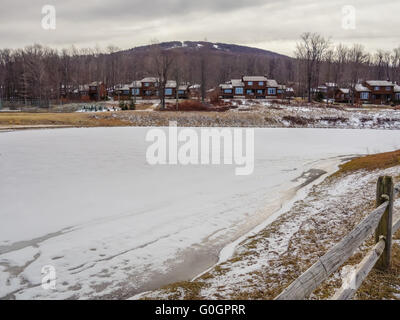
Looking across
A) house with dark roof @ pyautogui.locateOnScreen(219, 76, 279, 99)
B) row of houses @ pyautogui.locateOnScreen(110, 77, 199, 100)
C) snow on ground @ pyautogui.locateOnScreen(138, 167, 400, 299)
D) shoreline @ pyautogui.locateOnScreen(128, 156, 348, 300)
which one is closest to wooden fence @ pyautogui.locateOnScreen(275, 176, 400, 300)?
snow on ground @ pyautogui.locateOnScreen(138, 167, 400, 299)

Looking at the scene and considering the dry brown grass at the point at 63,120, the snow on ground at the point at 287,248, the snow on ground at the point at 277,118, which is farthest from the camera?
the snow on ground at the point at 277,118

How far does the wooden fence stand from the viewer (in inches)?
134

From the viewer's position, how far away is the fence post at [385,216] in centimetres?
532

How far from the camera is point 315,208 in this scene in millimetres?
11281

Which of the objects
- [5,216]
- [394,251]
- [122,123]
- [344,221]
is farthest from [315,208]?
[122,123]

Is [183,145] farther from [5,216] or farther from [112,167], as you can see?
[5,216]

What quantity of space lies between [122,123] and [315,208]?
1352 inches

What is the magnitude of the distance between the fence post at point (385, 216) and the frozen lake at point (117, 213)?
3865 mm

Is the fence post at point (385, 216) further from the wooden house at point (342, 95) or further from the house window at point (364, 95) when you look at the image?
the house window at point (364, 95)

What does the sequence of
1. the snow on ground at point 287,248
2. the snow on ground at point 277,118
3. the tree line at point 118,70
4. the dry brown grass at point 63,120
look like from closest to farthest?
1. the snow on ground at point 287,248
2. the dry brown grass at point 63,120
3. the snow on ground at point 277,118
4. the tree line at point 118,70

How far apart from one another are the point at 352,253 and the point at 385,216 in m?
1.45

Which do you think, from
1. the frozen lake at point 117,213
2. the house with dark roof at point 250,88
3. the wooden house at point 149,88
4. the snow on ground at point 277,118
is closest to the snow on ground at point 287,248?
the frozen lake at point 117,213
